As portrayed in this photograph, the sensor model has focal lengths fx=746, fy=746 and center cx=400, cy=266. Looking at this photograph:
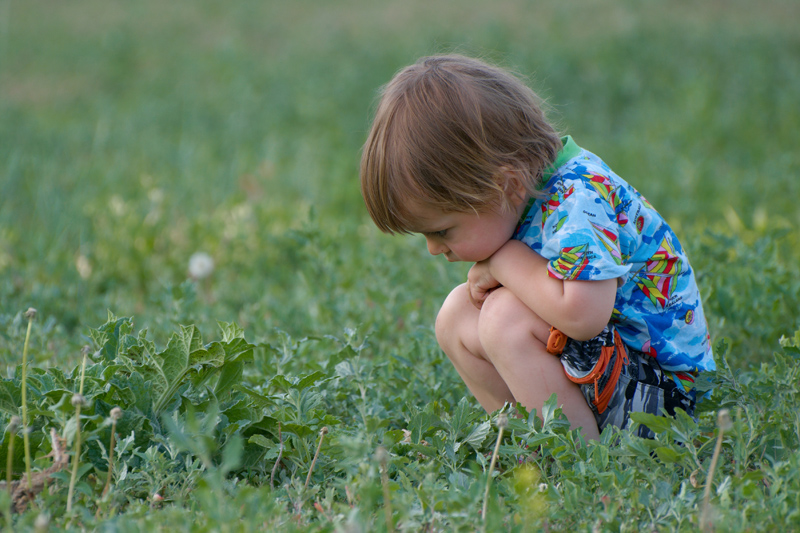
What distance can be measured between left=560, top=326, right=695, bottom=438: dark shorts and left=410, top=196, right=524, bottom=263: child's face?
13.5 inches

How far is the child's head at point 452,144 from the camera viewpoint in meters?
1.91

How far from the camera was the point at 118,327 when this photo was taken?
210 centimetres

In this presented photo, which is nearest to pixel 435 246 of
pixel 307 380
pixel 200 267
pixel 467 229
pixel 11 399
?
pixel 467 229

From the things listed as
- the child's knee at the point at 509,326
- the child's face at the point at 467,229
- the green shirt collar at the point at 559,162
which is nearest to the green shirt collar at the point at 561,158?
the green shirt collar at the point at 559,162

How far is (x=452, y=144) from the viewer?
6.27 feet

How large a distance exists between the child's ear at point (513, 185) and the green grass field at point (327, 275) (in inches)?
21.9

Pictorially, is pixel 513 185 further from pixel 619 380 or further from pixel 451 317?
pixel 619 380

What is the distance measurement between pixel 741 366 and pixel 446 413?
3.92 ft

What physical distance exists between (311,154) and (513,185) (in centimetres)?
435

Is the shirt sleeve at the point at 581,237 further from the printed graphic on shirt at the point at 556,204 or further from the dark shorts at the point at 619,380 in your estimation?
the dark shorts at the point at 619,380

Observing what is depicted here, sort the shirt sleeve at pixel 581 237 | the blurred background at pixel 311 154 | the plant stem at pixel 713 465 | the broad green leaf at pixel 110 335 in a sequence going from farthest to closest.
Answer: the blurred background at pixel 311 154, the broad green leaf at pixel 110 335, the shirt sleeve at pixel 581 237, the plant stem at pixel 713 465

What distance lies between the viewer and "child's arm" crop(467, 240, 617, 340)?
1838 millimetres

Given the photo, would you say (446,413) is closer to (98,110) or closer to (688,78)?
(688,78)

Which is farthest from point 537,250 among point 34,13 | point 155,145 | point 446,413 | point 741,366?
point 34,13
